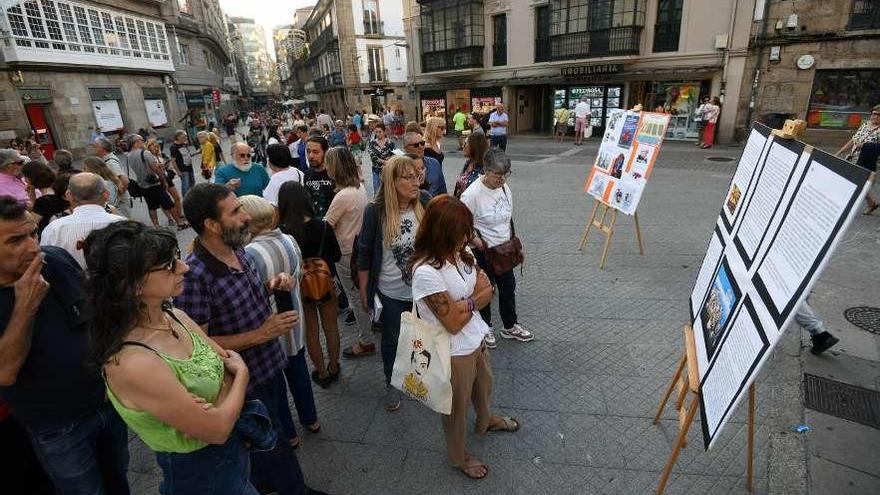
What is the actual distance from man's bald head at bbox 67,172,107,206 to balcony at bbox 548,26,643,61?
1789 centimetres

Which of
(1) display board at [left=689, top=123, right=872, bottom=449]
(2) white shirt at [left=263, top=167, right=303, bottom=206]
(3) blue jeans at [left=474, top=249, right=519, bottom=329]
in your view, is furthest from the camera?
(2) white shirt at [left=263, top=167, right=303, bottom=206]

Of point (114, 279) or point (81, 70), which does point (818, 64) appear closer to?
point (114, 279)

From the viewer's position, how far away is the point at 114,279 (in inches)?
58.0

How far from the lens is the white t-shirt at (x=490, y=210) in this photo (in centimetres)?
373

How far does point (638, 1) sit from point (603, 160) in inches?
546

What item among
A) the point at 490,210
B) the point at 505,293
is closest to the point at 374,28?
the point at 490,210

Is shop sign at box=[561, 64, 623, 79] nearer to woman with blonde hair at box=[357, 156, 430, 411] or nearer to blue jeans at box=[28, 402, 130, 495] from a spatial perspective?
woman with blonde hair at box=[357, 156, 430, 411]

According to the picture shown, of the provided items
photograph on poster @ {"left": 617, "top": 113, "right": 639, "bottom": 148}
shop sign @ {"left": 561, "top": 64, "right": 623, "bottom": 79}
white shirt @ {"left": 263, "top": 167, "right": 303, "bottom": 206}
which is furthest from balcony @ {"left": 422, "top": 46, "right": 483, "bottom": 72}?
white shirt @ {"left": 263, "top": 167, "right": 303, "bottom": 206}

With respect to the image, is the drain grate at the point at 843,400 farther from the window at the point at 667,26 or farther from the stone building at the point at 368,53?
the stone building at the point at 368,53

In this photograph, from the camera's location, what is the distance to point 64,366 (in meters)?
1.91

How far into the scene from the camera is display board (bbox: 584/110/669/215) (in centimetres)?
520

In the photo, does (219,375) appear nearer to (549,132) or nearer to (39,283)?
(39,283)

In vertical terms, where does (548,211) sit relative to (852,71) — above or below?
below

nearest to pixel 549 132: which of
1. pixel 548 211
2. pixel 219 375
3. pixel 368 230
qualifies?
pixel 548 211
